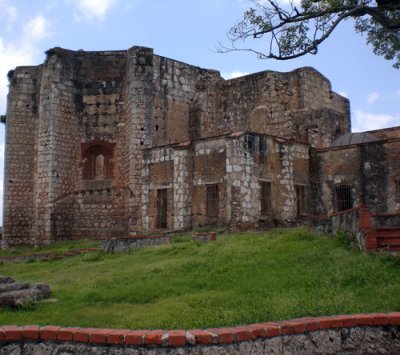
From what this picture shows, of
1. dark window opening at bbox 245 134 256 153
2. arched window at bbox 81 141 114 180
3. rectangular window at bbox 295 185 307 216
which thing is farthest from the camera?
arched window at bbox 81 141 114 180

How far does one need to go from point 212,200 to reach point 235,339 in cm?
1588

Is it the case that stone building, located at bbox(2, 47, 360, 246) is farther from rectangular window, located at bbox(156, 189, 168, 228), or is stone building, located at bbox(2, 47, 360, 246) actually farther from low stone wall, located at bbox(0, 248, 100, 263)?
low stone wall, located at bbox(0, 248, 100, 263)

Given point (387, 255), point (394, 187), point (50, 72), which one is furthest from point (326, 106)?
point (387, 255)

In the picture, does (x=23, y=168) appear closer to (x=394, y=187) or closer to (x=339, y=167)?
(x=339, y=167)

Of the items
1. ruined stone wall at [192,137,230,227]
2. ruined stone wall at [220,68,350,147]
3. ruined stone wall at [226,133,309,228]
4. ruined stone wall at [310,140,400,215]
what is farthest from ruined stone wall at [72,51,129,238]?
ruined stone wall at [310,140,400,215]

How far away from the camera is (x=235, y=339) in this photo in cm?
648

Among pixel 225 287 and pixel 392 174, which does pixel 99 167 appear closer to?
pixel 392 174

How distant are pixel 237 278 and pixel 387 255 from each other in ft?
10.5

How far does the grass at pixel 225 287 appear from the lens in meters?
8.27

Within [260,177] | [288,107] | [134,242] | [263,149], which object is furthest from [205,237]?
[288,107]

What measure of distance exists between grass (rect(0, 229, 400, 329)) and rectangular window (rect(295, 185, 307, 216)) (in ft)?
25.2

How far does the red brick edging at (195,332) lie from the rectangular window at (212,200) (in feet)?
49.2

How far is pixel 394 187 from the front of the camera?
22141 mm

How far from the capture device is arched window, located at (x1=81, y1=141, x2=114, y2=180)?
27984mm
